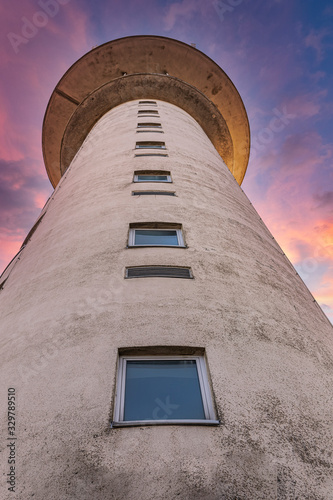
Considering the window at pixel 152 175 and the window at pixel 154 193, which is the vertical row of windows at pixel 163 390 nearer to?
the window at pixel 154 193

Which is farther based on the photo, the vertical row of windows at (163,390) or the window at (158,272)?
the window at (158,272)

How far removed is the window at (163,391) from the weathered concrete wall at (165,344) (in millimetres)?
152

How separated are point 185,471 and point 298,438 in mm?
1305

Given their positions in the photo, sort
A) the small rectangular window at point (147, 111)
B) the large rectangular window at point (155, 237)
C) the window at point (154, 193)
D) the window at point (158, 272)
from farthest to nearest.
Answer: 1. the small rectangular window at point (147, 111)
2. the window at point (154, 193)
3. the large rectangular window at point (155, 237)
4. the window at point (158, 272)

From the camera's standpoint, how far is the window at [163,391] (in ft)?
11.8

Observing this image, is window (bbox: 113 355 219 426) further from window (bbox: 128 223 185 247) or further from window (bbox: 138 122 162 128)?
window (bbox: 138 122 162 128)

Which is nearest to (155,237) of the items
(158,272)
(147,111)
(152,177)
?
(158,272)

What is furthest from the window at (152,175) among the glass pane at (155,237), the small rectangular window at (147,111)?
the small rectangular window at (147,111)

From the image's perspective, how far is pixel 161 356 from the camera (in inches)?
167

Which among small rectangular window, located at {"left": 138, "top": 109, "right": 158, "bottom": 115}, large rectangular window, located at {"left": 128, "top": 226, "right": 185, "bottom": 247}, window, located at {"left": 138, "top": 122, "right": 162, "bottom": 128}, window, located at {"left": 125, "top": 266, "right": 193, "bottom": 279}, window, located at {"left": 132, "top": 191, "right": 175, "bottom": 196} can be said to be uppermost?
small rectangular window, located at {"left": 138, "top": 109, "right": 158, "bottom": 115}

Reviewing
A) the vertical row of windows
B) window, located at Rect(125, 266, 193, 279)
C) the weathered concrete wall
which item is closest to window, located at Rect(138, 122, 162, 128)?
the weathered concrete wall

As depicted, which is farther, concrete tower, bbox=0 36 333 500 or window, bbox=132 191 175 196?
window, bbox=132 191 175 196

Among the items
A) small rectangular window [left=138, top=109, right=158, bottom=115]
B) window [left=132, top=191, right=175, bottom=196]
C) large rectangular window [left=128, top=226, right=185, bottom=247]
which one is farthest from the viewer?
small rectangular window [left=138, top=109, right=158, bottom=115]

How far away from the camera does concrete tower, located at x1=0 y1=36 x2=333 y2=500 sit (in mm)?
3010
